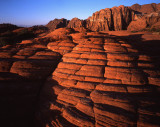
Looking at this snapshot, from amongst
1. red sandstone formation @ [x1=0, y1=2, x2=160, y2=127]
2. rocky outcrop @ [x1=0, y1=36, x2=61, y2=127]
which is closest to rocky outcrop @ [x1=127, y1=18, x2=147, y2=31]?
red sandstone formation @ [x1=0, y1=2, x2=160, y2=127]

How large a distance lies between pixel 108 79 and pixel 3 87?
7.00 meters

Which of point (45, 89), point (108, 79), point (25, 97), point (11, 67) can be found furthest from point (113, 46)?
point (11, 67)

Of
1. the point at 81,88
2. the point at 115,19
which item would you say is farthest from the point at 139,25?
the point at 81,88

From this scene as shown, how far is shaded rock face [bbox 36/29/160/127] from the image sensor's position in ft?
13.6

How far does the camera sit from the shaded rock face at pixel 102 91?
13.6 feet

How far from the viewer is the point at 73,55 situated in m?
8.59

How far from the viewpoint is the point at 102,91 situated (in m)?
5.35

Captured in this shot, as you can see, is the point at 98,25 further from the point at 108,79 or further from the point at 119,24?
the point at 108,79

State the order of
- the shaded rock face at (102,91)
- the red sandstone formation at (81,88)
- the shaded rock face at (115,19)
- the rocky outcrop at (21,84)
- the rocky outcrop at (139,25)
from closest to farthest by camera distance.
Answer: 1. the shaded rock face at (102,91)
2. the red sandstone formation at (81,88)
3. the rocky outcrop at (21,84)
4. the rocky outcrop at (139,25)
5. the shaded rock face at (115,19)

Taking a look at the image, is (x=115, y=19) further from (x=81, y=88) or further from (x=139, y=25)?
(x=81, y=88)

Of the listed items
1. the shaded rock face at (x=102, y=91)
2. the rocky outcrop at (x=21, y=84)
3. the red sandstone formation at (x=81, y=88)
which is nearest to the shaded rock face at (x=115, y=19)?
the red sandstone formation at (x=81, y=88)

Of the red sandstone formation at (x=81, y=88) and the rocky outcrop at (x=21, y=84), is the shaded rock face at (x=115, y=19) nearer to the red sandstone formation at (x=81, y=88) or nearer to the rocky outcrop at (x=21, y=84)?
the red sandstone formation at (x=81, y=88)

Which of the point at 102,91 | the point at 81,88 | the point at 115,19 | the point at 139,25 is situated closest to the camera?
the point at 102,91

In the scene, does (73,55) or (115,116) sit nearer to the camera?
(115,116)
